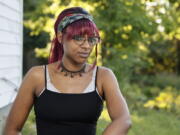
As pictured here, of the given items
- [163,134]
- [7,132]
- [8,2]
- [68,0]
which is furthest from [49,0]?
[7,132]

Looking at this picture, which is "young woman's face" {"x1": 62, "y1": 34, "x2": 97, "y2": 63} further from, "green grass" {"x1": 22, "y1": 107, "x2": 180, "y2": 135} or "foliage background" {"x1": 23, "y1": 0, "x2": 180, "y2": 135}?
"foliage background" {"x1": 23, "y1": 0, "x2": 180, "y2": 135}

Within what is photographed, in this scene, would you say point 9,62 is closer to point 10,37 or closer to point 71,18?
point 10,37

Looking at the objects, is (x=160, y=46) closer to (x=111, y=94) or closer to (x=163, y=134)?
(x=163, y=134)

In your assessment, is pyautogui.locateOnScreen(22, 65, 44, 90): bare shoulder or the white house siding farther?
the white house siding

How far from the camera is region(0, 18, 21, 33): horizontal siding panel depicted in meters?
5.96

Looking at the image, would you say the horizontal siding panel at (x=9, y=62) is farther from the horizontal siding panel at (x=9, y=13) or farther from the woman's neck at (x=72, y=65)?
the woman's neck at (x=72, y=65)

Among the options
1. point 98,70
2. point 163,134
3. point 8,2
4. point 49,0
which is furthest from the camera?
point 49,0

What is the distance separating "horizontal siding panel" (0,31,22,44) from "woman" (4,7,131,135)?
3.73 m

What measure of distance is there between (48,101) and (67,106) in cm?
9

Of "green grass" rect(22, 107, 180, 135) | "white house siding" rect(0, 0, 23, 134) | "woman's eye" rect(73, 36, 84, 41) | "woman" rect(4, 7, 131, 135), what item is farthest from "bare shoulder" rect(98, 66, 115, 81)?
"green grass" rect(22, 107, 180, 135)

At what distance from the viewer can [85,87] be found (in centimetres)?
220

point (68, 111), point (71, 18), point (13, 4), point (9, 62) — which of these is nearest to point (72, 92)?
point (68, 111)

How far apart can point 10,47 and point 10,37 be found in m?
0.14

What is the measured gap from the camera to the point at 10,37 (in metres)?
6.55
